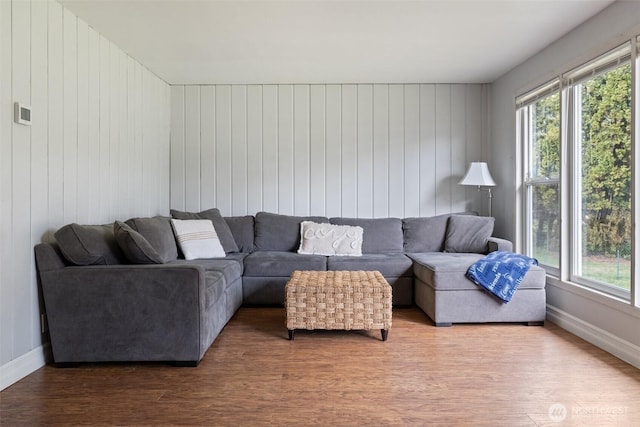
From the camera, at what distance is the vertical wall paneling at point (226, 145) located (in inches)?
202

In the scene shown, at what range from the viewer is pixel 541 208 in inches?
160

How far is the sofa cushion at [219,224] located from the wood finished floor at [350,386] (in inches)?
56.5

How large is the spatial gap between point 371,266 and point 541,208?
5.42 ft

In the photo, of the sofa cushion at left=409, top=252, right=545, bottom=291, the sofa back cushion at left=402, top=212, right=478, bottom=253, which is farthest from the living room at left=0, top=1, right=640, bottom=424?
the sofa back cushion at left=402, top=212, right=478, bottom=253

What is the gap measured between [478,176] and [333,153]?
64.0 inches

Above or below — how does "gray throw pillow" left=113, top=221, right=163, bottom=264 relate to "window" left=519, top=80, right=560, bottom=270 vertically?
below

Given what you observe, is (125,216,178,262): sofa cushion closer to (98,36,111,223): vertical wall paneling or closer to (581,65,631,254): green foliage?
(98,36,111,223): vertical wall paneling

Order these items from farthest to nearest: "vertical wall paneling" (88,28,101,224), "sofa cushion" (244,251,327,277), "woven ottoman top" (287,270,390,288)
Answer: "sofa cushion" (244,251,327,277), "vertical wall paneling" (88,28,101,224), "woven ottoman top" (287,270,390,288)

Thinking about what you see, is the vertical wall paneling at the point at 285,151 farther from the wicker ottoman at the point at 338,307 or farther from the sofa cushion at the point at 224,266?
the wicker ottoman at the point at 338,307

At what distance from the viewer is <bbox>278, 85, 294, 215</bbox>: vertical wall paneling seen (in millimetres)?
5117

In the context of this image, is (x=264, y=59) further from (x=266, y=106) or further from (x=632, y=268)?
(x=632, y=268)

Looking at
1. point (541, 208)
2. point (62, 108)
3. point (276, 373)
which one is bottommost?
point (276, 373)

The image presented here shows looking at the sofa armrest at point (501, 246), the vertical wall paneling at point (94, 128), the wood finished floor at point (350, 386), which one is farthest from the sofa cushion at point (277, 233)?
the sofa armrest at point (501, 246)

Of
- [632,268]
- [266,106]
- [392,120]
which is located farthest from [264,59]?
[632,268]
